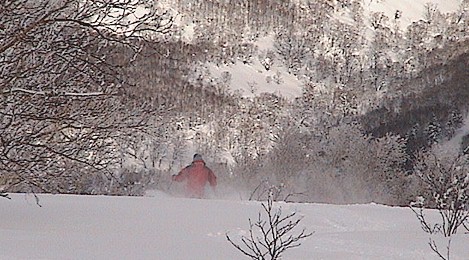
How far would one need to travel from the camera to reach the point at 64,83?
5332 millimetres

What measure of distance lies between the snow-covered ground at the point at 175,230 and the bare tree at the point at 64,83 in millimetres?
422

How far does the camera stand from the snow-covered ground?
360 cm

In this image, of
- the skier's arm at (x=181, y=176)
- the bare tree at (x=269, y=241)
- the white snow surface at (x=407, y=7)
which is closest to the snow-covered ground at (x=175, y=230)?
the bare tree at (x=269, y=241)

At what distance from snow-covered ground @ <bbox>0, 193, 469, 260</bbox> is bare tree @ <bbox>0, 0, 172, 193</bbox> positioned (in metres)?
0.42

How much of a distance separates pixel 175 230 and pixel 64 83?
1716 millimetres

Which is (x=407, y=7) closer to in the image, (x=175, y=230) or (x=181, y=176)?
(x=181, y=176)

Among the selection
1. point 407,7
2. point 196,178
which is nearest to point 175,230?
point 196,178

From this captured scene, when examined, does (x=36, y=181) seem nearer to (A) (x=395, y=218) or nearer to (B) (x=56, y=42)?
(B) (x=56, y=42)

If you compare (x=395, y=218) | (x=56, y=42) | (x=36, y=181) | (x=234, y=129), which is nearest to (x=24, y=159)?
(x=36, y=181)

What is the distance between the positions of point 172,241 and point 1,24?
7.48 ft

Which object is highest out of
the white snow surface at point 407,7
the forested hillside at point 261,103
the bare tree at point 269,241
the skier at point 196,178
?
the white snow surface at point 407,7

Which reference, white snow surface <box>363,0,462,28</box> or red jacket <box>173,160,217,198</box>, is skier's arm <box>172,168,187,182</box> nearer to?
red jacket <box>173,160,217,198</box>

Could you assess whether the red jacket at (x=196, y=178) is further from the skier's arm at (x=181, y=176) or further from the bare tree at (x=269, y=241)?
the bare tree at (x=269, y=241)

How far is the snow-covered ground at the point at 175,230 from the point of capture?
3598mm
